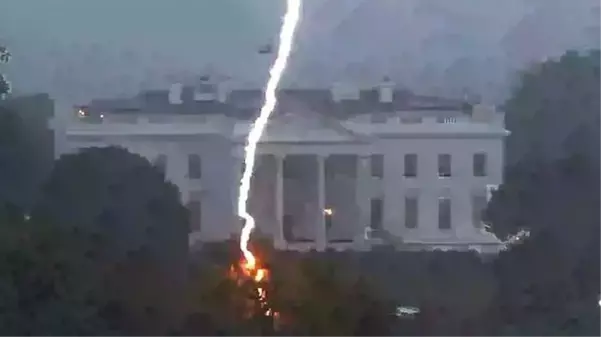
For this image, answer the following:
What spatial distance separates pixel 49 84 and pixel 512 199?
3.40 ft

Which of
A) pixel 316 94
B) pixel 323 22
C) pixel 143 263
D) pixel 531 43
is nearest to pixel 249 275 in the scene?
pixel 143 263

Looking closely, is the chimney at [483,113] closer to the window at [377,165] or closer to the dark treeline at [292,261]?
the dark treeline at [292,261]

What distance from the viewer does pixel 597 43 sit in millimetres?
1977

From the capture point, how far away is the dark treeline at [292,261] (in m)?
1.82

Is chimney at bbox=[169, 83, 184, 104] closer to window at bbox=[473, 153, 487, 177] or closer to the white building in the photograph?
the white building

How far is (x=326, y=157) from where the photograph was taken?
75.1 inches

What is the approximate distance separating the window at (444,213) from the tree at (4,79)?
966 mm

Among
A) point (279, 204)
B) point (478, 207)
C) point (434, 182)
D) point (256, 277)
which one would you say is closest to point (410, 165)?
point (434, 182)

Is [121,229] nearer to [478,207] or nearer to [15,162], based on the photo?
[15,162]

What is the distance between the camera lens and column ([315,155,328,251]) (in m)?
1.92

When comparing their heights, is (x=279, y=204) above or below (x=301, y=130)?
below

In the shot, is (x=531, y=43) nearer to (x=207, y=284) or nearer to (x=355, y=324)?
(x=355, y=324)

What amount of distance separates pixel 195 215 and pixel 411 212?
47 centimetres

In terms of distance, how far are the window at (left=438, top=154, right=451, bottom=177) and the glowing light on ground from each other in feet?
1.25
